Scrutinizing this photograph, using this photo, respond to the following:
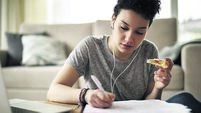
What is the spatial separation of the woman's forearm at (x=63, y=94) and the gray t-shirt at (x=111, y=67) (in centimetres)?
11

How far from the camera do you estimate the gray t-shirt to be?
94cm

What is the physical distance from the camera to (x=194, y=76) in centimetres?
189

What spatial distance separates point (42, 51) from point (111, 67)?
5.16 feet

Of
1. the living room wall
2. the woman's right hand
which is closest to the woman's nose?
the woman's right hand

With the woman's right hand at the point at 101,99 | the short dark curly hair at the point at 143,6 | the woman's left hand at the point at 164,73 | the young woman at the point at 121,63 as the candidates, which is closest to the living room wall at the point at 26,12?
the young woman at the point at 121,63

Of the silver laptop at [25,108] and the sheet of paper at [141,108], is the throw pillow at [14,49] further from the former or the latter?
the sheet of paper at [141,108]

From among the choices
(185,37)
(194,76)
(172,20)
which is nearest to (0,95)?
(194,76)

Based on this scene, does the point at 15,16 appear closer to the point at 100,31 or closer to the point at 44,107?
the point at 100,31

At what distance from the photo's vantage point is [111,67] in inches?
38.3

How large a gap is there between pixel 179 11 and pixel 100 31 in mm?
1147

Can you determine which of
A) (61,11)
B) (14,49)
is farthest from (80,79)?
(61,11)

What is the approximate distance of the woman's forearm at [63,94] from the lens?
78 centimetres

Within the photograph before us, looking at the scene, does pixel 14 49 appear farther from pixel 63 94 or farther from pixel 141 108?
pixel 141 108

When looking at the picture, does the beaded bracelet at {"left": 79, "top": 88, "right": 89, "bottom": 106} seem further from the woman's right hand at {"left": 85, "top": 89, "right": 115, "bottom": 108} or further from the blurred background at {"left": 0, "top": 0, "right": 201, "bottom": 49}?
the blurred background at {"left": 0, "top": 0, "right": 201, "bottom": 49}
